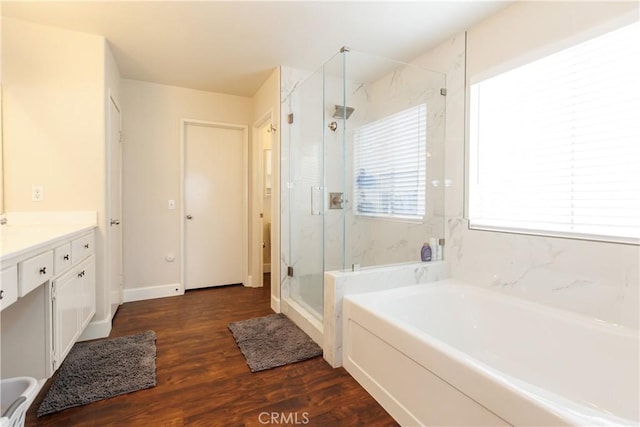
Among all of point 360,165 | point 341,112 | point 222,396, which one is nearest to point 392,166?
point 360,165

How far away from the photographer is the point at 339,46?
255cm

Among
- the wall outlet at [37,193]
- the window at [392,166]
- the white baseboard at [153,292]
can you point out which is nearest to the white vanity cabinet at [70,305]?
the wall outlet at [37,193]

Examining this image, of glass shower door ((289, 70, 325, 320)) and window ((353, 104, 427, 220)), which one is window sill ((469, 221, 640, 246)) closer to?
window ((353, 104, 427, 220))

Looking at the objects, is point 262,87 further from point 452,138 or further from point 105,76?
point 452,138

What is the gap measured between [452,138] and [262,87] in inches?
84.7

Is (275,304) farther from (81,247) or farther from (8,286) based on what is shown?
(8,286)

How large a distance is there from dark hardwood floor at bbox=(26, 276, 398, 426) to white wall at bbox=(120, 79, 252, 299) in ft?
3.34

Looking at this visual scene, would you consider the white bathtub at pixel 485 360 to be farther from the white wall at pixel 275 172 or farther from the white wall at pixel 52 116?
the white wall at pixel 52 116

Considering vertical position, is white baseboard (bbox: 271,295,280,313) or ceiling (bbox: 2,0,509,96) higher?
ceiling (bbox: 2,0,509,96)

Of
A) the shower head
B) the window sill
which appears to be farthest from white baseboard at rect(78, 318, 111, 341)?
the window sill

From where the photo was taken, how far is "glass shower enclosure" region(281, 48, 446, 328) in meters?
2.47

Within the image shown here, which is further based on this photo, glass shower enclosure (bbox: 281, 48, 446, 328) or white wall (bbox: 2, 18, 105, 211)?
glass shower enclosure (bbox: 281, 48, 446, 328)

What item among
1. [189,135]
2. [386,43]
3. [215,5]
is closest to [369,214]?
[386,43]

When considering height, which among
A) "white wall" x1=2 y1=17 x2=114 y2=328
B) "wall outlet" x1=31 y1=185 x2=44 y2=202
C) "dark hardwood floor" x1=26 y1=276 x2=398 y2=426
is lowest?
"dark hardwood floor" x1=26 y1=276 x2=398 y2=426
